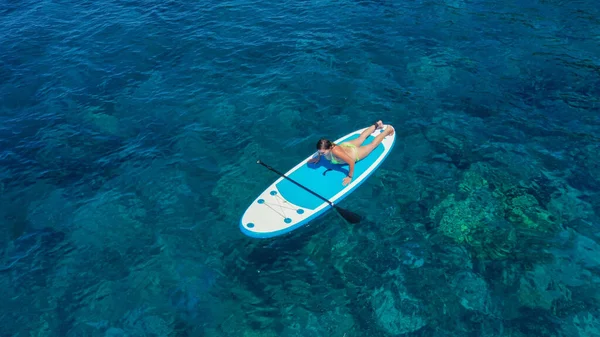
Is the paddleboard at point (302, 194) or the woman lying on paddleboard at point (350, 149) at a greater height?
the woman lying on paddleboard at point (350, 149)

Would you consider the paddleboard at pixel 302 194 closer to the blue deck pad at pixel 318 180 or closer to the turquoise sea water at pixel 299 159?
the blue deck pad at pixel 318 180

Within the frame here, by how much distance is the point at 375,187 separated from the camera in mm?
13992

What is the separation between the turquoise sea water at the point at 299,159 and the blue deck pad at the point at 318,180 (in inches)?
29.4

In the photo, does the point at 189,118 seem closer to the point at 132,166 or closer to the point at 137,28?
the point at 132,166

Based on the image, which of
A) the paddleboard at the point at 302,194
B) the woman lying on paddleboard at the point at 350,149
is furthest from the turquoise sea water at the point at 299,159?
the woman lying on paddleboard at the point at 350,149

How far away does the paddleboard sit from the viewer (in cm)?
1254

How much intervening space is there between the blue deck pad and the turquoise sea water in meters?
0.75

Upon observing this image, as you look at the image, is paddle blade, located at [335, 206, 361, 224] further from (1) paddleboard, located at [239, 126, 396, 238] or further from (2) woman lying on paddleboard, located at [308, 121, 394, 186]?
(2) woman lying on paddleboard, located at [308, 121, 394, 186]

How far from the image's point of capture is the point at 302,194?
1342 centimetres

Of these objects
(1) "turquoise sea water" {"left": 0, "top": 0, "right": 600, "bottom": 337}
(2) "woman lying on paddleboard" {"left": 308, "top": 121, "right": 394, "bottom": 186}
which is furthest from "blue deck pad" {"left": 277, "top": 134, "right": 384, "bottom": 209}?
(1) "turquoise sea water" {"left": 0, "top": 0, "right": 600, "bottom": 337}

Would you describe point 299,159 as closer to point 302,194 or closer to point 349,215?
point 302,194

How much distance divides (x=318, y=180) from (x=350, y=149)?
1.54m

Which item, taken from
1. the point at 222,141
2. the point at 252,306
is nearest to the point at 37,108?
the point at 222,141

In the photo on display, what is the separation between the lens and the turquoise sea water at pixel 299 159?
435 inches
